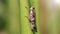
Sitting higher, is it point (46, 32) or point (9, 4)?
point (9, 4)

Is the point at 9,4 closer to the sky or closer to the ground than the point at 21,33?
closer to the sky

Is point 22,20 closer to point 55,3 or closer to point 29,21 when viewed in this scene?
point 29,21

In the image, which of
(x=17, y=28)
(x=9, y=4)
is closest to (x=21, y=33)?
(x=17, y=28)

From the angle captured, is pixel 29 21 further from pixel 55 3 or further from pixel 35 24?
pixel 55 3

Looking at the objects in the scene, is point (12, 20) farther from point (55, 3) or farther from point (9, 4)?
point (55, 3)

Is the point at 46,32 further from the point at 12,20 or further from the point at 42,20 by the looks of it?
the point at 12,20

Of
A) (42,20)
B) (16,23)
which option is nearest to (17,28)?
(16,23)

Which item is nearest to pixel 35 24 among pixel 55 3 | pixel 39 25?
pixel 39 25
